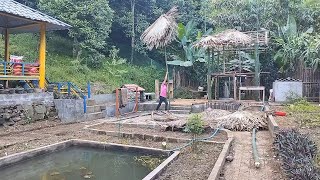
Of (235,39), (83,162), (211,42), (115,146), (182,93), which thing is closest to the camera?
(83,162)

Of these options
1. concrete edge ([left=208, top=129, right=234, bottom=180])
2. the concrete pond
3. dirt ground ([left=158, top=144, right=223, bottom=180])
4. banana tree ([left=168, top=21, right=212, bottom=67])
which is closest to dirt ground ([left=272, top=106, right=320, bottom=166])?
concrete edge ([left=208, top=129, right=234, bottom=180])

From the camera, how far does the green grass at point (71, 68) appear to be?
17.7 meters

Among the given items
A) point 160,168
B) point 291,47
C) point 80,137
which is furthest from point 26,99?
point 291,47

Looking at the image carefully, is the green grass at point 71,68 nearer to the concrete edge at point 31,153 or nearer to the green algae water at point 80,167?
the concrete edge at point 31,153

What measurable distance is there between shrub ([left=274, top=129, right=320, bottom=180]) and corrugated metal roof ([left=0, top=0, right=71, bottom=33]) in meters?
9.22

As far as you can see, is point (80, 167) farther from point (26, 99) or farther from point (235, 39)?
point (235, 39)

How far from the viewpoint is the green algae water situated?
6.68m

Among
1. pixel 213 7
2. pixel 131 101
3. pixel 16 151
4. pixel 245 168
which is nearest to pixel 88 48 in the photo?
Answer: pixel 131 101

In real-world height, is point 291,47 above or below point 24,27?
below

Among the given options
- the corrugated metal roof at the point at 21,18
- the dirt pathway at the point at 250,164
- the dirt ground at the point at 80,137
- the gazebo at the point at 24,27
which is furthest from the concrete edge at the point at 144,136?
the corrugated metal roof at the point at 21,18

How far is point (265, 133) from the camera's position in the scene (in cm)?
953

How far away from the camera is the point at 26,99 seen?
11.3 meters

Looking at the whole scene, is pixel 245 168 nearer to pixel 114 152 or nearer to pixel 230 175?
pixel 230 175

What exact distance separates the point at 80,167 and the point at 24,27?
8.44 m
